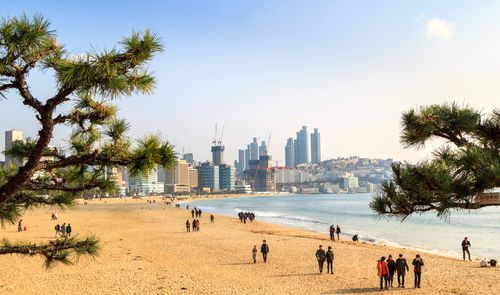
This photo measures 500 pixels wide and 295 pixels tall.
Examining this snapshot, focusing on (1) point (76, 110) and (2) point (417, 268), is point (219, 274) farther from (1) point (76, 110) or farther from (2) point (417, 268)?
(1) point (76, 110)

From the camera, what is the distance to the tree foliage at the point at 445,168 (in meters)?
3.69

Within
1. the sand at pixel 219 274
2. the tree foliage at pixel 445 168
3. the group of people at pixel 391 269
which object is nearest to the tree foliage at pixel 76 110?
the tree foliage at pixel 445 168

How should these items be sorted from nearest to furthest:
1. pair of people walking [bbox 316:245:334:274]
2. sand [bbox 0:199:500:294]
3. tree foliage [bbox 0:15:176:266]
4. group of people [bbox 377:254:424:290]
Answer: tree foliage [bbox 0:15:176:266], group of people [bbox 377:254:424:290], sand [bbox 0:199:500:294], pair of people walking [bbox 316:245:334:274]

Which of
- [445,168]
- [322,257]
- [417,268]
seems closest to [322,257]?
Answer: [322,257]

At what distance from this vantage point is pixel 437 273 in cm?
1536

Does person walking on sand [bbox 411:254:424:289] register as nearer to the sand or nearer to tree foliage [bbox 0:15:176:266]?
the sand

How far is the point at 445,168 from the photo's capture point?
13.9ft

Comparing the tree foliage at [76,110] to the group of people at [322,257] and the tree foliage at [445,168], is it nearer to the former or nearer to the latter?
the tree foliage at [445,168]

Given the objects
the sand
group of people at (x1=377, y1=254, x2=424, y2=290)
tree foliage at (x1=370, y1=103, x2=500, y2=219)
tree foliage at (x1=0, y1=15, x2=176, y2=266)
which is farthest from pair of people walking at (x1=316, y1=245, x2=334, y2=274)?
tree foliage at (x1=0, y1=15, x2=176, y2=266)

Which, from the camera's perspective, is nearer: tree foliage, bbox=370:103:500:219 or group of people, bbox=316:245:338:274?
tree foliage, bbox=370:103:500:219

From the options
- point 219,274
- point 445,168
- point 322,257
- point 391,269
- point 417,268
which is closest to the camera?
point 445,168

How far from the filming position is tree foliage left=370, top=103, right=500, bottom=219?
369 cm

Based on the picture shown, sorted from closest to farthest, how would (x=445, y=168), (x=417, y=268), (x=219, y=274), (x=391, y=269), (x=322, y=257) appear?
(x=445, y=168)
(x=391, y=269)
(x=417, y=268)
(x=322, y=257)
(x=219, y=274)

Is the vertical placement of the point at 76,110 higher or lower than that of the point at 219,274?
higher
